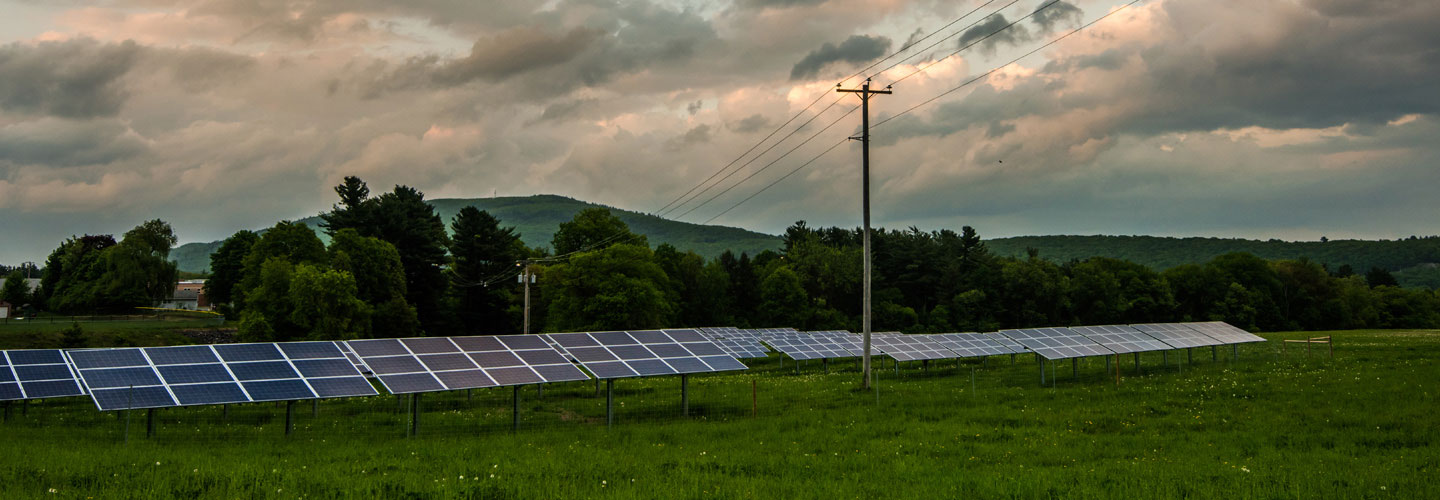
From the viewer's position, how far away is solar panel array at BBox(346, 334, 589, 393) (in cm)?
2503

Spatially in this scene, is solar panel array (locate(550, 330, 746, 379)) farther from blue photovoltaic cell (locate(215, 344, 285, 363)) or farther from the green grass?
the green grass

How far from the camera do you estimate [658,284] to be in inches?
3935

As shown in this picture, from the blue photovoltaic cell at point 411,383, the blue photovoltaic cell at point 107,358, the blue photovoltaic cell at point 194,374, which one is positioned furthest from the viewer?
the blue photovoltaic cell at point 107,358

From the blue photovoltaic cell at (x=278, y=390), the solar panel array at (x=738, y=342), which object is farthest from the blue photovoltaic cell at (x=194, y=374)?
the solar panel array at (x=738, y=342)

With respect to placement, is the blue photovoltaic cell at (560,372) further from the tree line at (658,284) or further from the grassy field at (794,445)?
the tree line at (658,284)

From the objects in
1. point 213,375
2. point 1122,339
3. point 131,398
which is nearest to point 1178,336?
point 1122,339

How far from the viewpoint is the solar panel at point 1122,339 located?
46.0 metres

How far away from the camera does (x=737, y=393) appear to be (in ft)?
121

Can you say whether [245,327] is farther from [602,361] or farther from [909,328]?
[909,328]

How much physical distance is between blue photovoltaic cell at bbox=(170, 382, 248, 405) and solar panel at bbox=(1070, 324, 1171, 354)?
3909 cm

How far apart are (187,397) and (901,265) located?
12976 cm

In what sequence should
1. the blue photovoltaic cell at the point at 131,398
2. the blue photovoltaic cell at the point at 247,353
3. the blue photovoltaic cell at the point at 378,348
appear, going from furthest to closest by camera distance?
the blue photovoltaic cell at the point at 378,348
the blue photovoltaic cell at the point at 247,353
the blue photovoltaic cell at the point at 131,398

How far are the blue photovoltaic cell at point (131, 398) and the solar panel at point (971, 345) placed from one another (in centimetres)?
3785

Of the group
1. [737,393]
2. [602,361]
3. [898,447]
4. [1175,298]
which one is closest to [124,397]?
[602,361]
